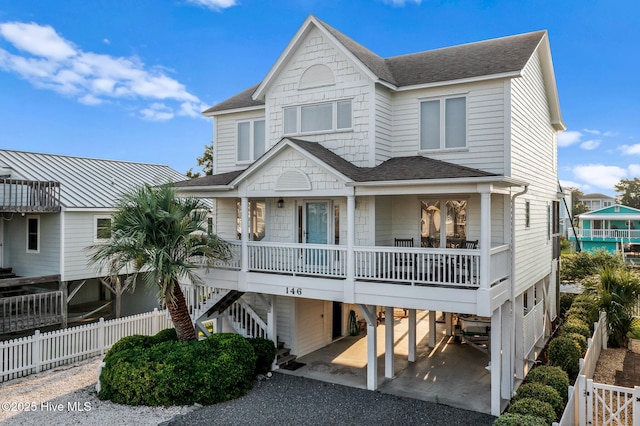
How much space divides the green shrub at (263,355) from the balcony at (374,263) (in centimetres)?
224

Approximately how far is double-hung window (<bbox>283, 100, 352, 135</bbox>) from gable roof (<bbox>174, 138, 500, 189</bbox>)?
2.64 ft

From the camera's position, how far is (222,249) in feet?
43.4

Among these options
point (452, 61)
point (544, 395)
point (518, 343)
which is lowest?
point (518, 343)

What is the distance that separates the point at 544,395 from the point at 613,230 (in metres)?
Result: 43.0

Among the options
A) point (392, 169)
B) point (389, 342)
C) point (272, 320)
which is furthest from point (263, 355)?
point (392, 169)

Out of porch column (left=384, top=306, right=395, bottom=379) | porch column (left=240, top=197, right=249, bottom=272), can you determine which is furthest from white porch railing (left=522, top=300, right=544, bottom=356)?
porch column (left=240, top=197, right=249, bottom=272)

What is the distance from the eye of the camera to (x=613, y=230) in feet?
144

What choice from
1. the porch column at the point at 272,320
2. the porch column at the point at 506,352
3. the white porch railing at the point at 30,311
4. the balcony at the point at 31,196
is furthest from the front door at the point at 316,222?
the balcony at the point at 31,196

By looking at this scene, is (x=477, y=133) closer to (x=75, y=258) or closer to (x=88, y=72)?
(x=75, y=258)

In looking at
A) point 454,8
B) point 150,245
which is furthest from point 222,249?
point 454,8

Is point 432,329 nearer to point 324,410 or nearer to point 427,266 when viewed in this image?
point 427,266

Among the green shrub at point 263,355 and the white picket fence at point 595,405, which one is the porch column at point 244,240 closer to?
the green shrub at point 263,355

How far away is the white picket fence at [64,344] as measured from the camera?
12.9 metres

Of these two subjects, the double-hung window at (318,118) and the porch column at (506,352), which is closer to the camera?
the porch column at (506,352)
